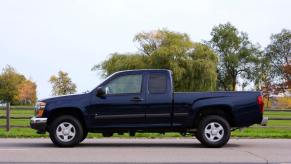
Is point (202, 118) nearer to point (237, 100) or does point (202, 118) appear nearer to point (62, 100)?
point (237, 100)

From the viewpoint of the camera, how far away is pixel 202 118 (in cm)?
1259

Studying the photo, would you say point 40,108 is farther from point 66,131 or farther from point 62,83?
point 62,83

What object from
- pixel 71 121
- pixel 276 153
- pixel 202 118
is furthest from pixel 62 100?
pixel 276 153

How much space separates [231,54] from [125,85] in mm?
88164

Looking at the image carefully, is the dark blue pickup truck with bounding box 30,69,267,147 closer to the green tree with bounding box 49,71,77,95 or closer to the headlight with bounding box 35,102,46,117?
the headlight with bounding box 35,102,46,117

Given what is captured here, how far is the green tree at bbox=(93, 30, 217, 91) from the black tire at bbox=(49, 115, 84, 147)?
42492 mm

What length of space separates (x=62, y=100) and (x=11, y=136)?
194 inches

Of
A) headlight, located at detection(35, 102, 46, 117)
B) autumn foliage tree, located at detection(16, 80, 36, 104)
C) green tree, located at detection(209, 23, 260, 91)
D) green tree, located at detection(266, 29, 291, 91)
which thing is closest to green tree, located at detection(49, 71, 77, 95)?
autumn foliage tree, located at detection(16, 80, 36, 104)

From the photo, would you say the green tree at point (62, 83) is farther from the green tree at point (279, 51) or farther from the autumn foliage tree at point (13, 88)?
the green tree at point (279, 51)

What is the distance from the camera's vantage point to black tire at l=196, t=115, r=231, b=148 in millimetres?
12359

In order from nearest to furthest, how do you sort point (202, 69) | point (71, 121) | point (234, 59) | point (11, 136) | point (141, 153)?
point (141, 153) < point (71, 121) < point (11, 136) < point (202, 69) < point (234, 59)

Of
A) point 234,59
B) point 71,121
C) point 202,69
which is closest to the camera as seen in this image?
point 71,121

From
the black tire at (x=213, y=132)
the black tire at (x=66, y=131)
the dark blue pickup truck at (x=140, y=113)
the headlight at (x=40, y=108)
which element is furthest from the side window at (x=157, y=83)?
the headlight at (x=40, y=108)

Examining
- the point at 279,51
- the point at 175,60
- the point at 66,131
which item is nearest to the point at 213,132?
the point at 66,131
